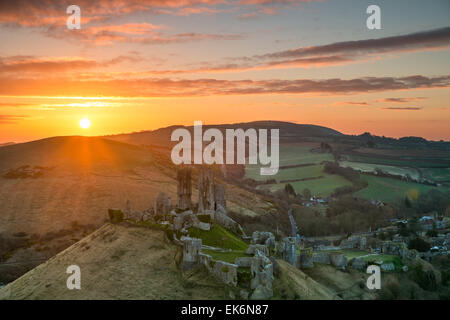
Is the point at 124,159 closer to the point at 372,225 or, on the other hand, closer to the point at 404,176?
the point at 372,225

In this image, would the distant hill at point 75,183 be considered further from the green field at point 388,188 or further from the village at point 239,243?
the green field at point 388,188

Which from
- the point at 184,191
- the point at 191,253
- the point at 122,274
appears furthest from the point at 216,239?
the point at 184,191

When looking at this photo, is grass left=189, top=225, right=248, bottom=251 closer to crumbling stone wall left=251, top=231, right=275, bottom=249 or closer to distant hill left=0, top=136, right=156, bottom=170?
crumbling stone wall left=251, top=231, right=275, bottom=249

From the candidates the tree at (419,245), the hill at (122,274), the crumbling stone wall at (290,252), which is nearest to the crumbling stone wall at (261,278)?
the hill at (122,274)

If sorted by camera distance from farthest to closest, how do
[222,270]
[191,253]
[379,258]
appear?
[379,258], [191,253], [222,270]

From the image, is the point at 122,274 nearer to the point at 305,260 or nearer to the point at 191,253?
the point at 191,253

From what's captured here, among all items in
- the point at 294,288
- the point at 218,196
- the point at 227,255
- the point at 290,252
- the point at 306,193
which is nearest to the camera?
the point at 294,288

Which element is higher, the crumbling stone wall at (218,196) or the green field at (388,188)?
the crumbling stone wall at (218,196)
